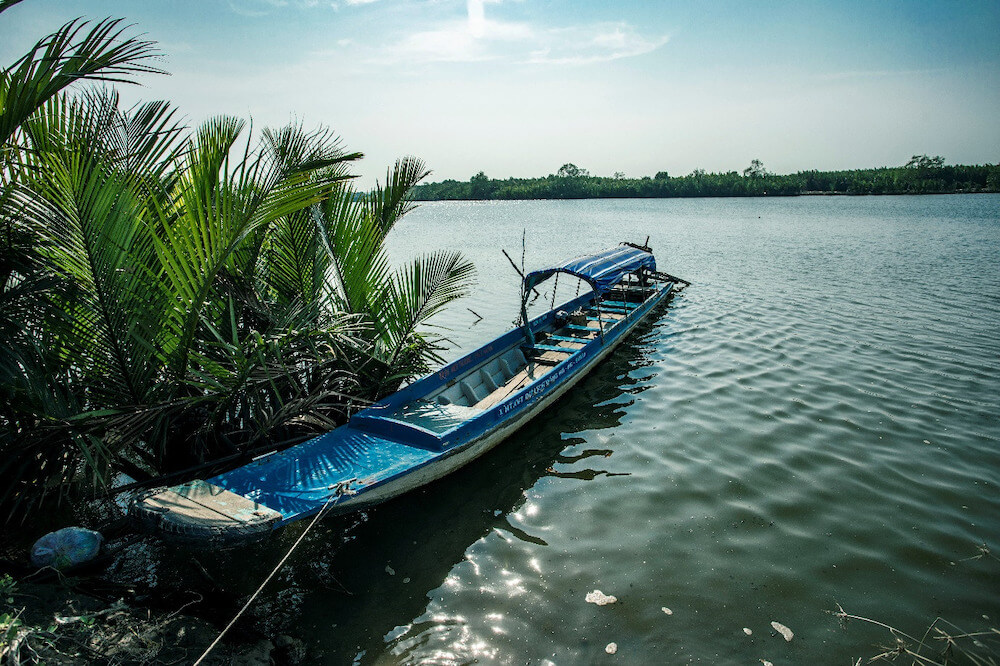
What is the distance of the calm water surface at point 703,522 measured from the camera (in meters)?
4.55

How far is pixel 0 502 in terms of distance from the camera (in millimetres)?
4066

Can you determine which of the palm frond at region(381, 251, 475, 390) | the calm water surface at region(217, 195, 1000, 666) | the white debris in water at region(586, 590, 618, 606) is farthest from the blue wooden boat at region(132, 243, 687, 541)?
the white debris in water at region(586, 590, 618, 606)

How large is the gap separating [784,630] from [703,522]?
1.49 metres

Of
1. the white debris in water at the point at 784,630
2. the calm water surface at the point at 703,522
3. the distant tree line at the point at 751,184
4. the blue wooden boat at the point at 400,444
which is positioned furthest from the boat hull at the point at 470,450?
the distant tree line at the point at 751,184

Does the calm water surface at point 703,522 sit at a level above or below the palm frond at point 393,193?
below

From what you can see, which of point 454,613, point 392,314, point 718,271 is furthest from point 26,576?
point 718,271

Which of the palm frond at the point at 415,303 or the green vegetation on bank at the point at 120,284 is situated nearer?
the green vegetation on bank at the point at 120,284

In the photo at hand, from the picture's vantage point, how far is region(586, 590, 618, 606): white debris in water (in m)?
4.86

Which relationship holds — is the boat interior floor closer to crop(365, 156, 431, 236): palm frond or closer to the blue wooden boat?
the blue wooden boat

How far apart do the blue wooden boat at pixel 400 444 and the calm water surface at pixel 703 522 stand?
0.61 m

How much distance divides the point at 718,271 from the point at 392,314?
17.6 meters

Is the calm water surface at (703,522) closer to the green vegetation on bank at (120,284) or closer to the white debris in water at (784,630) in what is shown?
the white debris in water at (784,630)

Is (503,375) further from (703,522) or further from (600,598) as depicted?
(600,598)

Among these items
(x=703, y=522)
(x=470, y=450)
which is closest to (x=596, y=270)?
(x=470, y=450)
